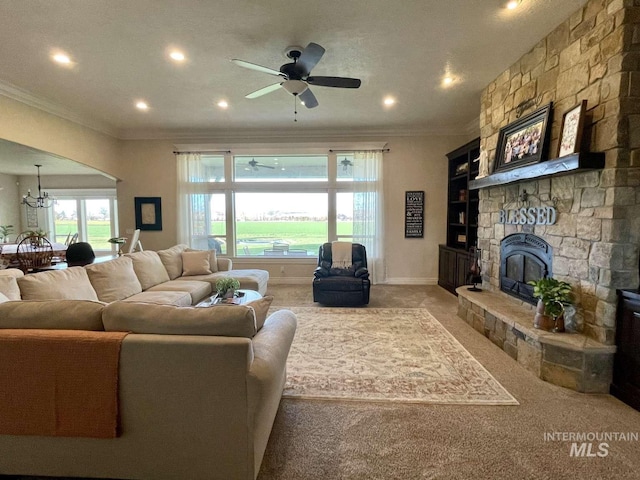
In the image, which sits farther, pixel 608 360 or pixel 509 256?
pixel 509 256

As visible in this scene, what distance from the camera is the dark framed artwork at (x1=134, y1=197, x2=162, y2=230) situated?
6.36 meters

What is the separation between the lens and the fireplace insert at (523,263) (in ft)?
10.0

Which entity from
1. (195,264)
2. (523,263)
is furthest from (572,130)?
(195,264)

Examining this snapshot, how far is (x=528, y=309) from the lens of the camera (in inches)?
125

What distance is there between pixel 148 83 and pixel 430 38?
3.48 m

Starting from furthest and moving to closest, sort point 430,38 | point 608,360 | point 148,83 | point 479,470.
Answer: point 148,83 < point 430,38 < point 608,360 < point 479,470

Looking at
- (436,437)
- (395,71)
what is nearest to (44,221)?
(395,71)

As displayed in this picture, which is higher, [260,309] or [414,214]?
[414,214]

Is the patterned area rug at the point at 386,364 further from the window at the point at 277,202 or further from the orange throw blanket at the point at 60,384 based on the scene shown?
the window at the point at 277,202

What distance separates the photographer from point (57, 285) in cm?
267

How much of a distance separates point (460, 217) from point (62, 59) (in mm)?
6109

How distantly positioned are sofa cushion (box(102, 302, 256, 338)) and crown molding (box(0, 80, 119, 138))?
4.43 meters

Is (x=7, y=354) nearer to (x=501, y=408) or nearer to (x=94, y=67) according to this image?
(x=501, y=408)

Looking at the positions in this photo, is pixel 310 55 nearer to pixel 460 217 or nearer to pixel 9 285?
pixel 9 285
